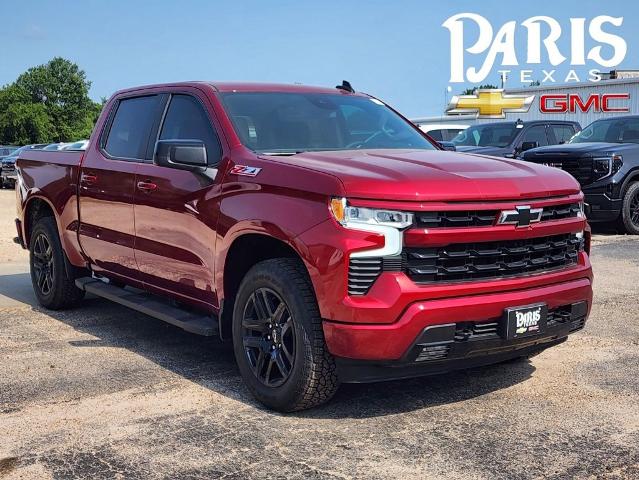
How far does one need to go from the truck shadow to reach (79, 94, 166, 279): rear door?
0.55 metres

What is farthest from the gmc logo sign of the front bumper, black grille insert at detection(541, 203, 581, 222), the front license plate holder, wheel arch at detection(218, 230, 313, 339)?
the front bumper

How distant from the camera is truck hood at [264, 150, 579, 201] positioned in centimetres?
409

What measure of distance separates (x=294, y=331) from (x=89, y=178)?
113 inches

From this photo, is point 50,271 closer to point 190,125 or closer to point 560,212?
point 190,125

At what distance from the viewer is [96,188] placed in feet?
20.6

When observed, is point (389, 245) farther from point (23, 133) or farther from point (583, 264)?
point (23, 133)

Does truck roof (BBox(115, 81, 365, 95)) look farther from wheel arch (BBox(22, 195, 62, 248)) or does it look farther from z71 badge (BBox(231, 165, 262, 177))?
wheel arch (BBox(22, 195, 62, 248))

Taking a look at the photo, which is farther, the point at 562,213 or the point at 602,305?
the point at 602,305

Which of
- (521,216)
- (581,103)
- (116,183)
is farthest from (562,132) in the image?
(581,103)

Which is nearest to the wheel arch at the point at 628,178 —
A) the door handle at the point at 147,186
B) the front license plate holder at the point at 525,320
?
the front license plate holder at the point at 525,320

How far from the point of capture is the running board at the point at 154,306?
16.7 feet

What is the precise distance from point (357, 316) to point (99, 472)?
1.38m

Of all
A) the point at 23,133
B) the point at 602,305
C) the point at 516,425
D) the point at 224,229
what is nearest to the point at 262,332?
the point at 224,229

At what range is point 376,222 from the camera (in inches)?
160
